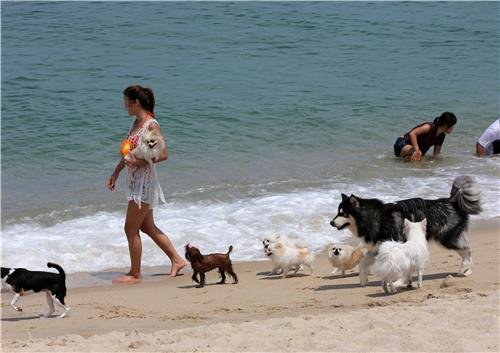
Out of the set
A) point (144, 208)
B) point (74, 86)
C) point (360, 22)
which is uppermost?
point (360, 22)

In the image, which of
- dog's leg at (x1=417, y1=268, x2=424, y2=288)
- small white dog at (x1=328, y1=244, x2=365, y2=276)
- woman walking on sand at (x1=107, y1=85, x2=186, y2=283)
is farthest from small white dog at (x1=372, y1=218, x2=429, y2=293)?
woman walking on sand at (x1=107, y1=85, x2=186, y2=283)

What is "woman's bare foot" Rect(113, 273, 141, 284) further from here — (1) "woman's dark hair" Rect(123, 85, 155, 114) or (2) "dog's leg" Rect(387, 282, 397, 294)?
(2) "dog's leg" Rect(387, 282, 397, 294)

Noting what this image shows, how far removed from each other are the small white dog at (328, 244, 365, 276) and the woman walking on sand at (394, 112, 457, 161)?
565 cm

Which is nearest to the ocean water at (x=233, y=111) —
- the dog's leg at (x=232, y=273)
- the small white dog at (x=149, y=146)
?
the dog's leg at (x=232, y=273)

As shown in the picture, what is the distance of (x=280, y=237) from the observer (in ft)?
29.7

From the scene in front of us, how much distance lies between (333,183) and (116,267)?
162 inches

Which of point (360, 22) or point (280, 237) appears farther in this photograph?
point (360, 22)

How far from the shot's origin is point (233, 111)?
17141mm

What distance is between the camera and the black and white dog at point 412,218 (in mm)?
8273

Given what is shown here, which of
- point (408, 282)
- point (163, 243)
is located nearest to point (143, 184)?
point (163, 243)

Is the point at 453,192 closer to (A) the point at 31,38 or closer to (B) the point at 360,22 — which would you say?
(A) the point at 31,38

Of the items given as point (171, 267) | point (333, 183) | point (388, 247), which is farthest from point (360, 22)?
point (388, 247)

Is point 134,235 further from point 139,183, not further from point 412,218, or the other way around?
point 412,218

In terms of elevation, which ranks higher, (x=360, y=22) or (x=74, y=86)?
(x=360, y=22)
